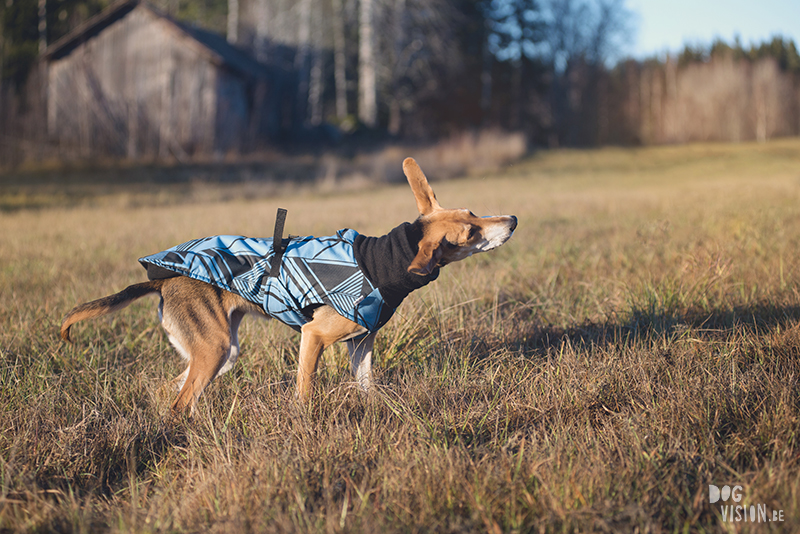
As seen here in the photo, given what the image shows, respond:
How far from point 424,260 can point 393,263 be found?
0.66 ft

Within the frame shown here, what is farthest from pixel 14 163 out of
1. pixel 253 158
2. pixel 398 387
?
pixel 398 387

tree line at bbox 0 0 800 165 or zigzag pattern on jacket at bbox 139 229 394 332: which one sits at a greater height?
tree line at bbox 0 0 800 165

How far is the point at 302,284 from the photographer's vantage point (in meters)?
2.59

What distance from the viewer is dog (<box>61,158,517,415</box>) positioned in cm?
252

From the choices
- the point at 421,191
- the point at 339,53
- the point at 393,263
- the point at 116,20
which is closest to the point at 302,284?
the point at 393,263

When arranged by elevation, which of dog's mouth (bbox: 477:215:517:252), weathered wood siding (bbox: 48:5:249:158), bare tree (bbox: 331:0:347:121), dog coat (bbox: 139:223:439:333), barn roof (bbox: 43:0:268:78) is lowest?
dog coat (bbox: 139:223:439:333)

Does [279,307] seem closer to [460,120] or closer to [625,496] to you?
[625,496]

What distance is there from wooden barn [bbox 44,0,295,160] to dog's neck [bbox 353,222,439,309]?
1900 centimetres

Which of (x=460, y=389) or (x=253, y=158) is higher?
(x=253, y=158)

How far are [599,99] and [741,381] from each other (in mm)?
43733

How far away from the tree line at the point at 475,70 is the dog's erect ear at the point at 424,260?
20.0m

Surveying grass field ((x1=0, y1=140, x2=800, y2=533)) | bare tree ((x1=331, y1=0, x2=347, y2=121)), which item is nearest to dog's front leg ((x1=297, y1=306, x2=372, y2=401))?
grass field ((x1=0, y1=140, x2=800, y2=533))

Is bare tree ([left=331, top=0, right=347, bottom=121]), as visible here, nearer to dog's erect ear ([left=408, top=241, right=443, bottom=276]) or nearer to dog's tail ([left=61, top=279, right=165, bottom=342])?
dog's tail ([left=61, top=279, right=165, bottom=342])

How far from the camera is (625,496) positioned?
185 centimetres
